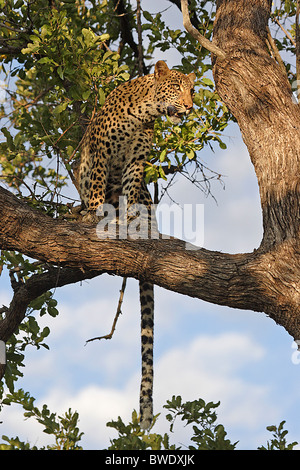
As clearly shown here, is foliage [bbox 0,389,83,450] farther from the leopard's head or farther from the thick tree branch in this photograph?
the leopard's head

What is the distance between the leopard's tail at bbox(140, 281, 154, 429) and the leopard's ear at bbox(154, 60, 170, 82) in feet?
7.80

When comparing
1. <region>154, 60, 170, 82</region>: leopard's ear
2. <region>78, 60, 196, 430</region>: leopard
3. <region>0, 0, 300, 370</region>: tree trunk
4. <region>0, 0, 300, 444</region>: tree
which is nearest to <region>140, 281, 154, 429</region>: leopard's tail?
<region>78, 60, 196, 430</region>: leopard

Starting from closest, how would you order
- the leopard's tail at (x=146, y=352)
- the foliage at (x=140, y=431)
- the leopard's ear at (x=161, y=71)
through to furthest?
the foliage at (x=140, y=431) < the leopard's tail at (x=146, y=352) < the leopard's ear at (x=161, y=71)

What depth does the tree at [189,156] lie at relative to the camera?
5.07m

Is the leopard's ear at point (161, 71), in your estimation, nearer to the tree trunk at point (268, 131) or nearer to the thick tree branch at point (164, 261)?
the tree trunk at point (268, 131)

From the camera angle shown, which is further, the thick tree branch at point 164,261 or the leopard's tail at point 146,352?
the leopard's tail at point 146,352

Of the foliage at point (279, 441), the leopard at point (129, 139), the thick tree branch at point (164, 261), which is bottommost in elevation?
the foliage at point (279, 441)

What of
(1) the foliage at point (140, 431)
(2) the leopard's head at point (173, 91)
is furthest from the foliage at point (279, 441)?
(2) the leopard's head at point (173, 91)

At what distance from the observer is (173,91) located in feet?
24.5

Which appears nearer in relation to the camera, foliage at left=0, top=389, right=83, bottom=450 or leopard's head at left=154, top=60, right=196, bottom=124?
foliage at left=0, top=389, right=83, bottom=450

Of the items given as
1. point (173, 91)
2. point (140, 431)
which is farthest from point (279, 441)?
point (173, 91)

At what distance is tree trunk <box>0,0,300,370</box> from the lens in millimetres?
4992
